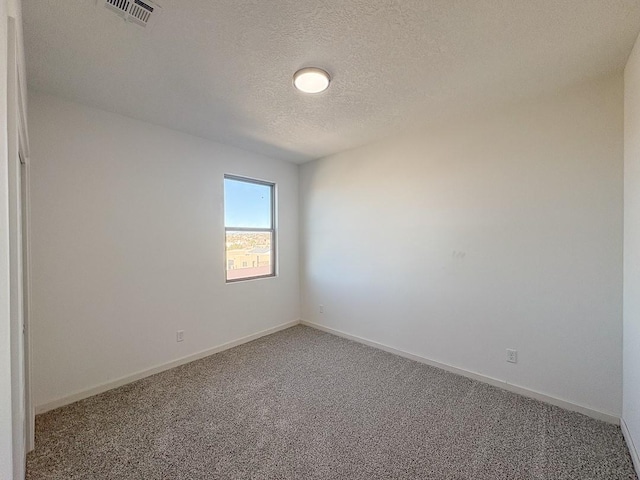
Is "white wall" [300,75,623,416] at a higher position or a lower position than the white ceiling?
lower

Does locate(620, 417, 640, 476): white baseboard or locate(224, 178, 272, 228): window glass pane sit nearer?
locate(620, 417, 640, 476): white baseboard

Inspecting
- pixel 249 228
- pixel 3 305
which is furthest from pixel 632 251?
pixel 249 228

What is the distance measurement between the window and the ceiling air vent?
2034 mm

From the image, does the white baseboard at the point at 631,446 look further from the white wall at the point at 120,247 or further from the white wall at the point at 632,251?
the white wall at the point at 120,247

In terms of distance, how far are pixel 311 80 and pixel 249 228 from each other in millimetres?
2252

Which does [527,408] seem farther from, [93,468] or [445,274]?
[93,468]

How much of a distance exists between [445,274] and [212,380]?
2568 mm

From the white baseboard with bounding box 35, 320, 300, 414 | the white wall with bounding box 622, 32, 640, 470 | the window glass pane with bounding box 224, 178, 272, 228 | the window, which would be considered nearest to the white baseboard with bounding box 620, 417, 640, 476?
the white wall with bounding box 622, 32, 640, 470

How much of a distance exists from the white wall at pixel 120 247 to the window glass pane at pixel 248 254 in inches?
7.2

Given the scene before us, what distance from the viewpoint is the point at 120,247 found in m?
2.60

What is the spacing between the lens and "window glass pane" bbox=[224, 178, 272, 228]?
11.7 feet

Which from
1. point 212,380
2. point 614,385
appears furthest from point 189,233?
point 614,385

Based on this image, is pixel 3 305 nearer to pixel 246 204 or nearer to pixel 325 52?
pixel 325 52

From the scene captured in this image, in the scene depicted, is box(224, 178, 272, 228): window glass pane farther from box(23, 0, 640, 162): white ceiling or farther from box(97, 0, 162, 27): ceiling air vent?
box(97, 0, 162, 27): ceiling air vent
